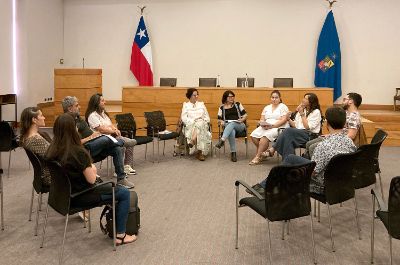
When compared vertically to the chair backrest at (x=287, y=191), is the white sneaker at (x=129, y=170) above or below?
below

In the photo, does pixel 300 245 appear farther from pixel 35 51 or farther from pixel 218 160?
pixel 35 51

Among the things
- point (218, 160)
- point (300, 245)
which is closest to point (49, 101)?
point (218, 160)

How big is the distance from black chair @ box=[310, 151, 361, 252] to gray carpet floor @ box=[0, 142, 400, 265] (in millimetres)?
364

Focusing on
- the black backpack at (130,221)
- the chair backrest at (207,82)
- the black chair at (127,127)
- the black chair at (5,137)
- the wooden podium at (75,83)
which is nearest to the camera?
the black backpack at (130,221)

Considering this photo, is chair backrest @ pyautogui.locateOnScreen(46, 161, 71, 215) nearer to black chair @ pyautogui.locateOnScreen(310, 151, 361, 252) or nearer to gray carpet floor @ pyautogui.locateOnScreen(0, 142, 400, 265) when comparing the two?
gray carpet floor @ pyautogui.locateOnScreen(0, 142, 400, 265)

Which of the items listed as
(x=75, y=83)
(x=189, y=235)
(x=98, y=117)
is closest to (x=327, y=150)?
(x=189, y=235)

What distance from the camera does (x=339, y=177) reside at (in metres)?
3.87

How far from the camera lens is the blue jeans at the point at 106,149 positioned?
18.2ft

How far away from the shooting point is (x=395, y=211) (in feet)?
9.89

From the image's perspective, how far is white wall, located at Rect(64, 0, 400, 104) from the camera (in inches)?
446

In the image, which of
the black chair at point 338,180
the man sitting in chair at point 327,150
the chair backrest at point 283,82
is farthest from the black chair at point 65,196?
the chair backrest at point 283,82

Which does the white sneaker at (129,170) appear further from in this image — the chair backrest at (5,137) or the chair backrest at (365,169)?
the chair backrest at (365,169)

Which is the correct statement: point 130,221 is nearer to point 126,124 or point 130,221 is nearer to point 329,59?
point 126,124

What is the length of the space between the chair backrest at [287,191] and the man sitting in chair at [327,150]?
435mm
